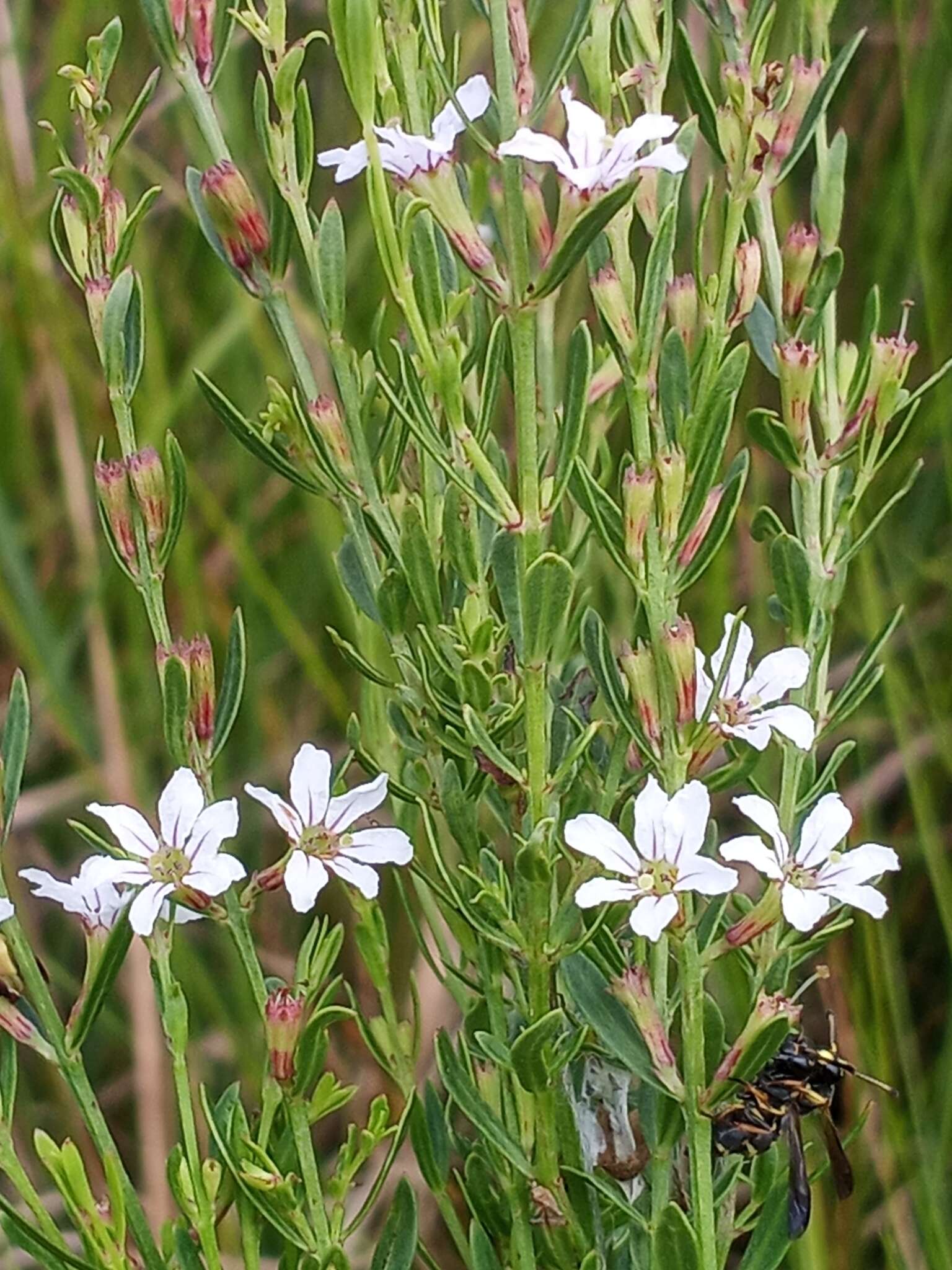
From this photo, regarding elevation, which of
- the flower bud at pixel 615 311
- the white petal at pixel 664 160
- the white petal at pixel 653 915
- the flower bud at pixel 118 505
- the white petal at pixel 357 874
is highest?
the white petal at pixel 664 160

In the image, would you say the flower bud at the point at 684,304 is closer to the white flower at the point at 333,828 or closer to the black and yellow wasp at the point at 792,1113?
the white flower at the point at 333,828

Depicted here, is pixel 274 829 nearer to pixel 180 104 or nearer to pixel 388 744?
pixel 180 104

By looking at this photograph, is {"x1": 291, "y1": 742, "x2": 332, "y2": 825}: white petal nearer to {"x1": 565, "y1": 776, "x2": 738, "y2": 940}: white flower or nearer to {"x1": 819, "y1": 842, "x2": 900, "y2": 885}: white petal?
{"x1": 565, "y1": 776, "x2": 738, "y2": 940}: white flower

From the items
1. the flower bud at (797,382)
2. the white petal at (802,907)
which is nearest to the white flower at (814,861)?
the white petal at (802,907)

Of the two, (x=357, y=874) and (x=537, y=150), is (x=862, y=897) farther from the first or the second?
(x=537, y=150)

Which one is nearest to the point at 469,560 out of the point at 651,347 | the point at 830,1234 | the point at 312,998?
the point at 651,347

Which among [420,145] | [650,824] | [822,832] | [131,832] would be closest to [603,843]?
[650,824]
